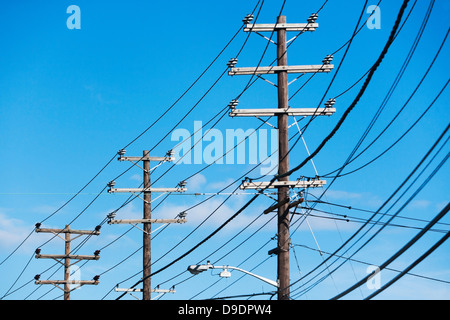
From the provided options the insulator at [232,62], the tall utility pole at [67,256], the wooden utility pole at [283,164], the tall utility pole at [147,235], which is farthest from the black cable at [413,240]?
the tall utility pole at [67,256]

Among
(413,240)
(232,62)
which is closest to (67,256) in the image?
(232,62)

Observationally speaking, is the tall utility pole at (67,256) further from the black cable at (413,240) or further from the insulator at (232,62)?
the black cable at (413,240)

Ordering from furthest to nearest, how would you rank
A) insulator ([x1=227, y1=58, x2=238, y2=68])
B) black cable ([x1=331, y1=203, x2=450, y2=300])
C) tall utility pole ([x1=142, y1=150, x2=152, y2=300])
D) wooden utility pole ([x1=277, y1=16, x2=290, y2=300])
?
tall utility pole ([x1=142, y1=150, x2=152, y2=300]) → insulator ([x1=227, y1=58, x2=238, y2=68]) → wooden utility pole ([x1=277, y1=16, x2=290, y2=300]) → black cable ([x1=331, y1=203, x2=450, y2=300])

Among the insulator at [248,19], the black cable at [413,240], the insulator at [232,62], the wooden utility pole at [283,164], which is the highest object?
the insulator at [248,19]

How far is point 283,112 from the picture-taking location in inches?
945

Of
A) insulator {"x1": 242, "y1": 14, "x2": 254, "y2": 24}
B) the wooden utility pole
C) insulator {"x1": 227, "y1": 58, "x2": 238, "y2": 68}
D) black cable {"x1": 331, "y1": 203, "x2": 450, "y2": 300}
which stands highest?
insulator {"x1": 242, "y1": 14, "x2": 254, "y2": 24}

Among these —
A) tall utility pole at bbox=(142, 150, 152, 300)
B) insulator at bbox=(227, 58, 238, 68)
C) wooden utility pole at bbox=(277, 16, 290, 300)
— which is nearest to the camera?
wooden utility pole at bbox=(277, 16, 290, 300)

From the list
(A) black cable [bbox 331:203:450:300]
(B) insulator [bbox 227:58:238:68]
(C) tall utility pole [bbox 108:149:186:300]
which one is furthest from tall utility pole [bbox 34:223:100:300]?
(A) black cable [bbox 331:203:450:300]

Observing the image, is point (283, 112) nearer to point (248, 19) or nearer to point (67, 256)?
point (248, 19)

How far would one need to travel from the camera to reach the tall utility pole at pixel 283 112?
23172 millimetres

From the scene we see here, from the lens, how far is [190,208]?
114 feet

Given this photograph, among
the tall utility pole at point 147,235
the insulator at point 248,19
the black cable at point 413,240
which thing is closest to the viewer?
the black cable at point 413,240

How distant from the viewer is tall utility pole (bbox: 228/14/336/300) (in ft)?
76.0

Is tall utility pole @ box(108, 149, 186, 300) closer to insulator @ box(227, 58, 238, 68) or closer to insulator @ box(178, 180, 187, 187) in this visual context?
insulator @ box(178, 180, 187, 187)
